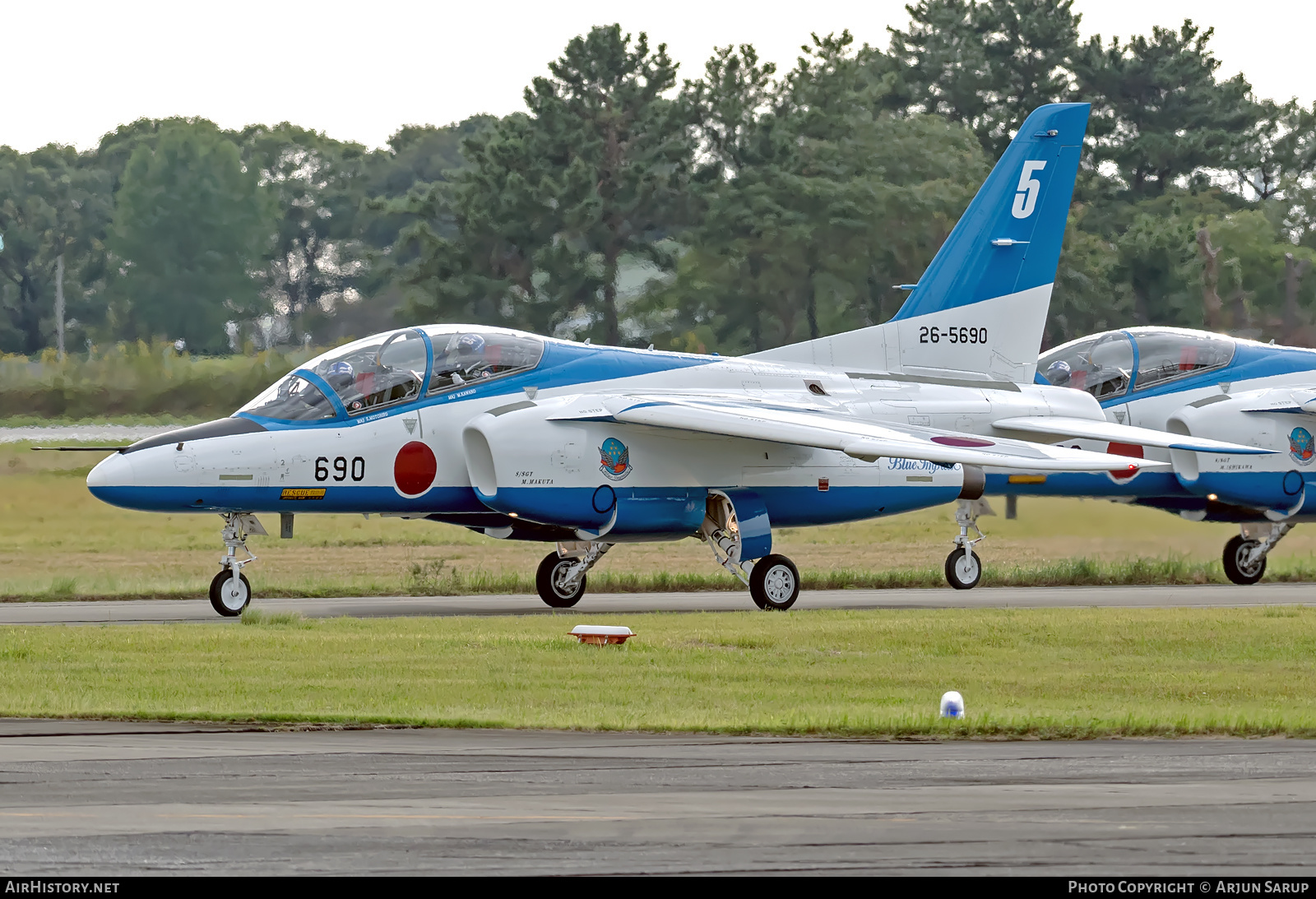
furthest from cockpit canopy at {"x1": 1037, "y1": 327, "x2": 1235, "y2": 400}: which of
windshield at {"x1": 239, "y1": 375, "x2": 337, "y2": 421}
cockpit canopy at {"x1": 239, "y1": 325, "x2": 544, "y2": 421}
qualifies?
windshield at {"x1": 239, "y1": 375, "x2": 337, "y2": 421}

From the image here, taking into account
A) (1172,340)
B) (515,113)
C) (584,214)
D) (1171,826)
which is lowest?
(1171,826)

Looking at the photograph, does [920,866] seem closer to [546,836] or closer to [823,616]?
[546,836]

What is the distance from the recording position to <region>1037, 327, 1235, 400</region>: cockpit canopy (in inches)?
952

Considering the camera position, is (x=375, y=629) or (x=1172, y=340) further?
(x=1172, y=340)

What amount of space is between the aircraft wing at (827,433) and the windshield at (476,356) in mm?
841

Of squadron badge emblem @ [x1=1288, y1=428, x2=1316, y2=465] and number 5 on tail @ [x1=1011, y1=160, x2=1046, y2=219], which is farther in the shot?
squadron badge emblem @ [x1=1288, y1=428, x2=1316, y2=465]

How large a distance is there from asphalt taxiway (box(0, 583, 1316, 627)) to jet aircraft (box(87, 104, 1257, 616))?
2.33 feet

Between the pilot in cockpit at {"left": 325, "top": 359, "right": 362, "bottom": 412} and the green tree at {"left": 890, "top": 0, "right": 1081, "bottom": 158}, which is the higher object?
the green tree at {"left": 890, "top": 0, "right": 1081, "bottom": 158}

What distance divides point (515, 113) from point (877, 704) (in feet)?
152

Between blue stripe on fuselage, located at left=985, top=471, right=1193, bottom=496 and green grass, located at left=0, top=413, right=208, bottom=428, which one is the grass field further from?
green grass, located at left=0, top=413, right=208, bottom=428

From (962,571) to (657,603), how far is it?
4.17 metres

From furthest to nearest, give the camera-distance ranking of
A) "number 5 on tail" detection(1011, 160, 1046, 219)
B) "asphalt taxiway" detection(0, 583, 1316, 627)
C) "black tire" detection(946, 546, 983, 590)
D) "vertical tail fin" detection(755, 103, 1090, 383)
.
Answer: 1. "number 5 on tail" detection(1011, 160, 1046, 219)
2. "black tire" detection(946, 546, 983, 590)
3. "vertical tail fin" detection(755, 103, 1090, 383)
4. "asphalt taxiway" detection(0, 583, 1316, 627)

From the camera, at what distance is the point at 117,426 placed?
42.0m
